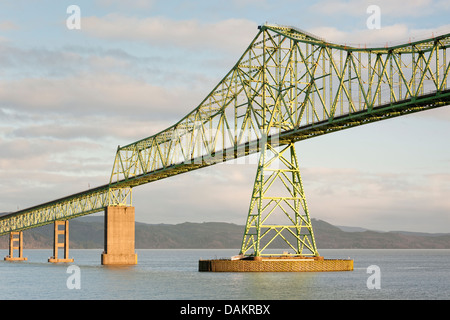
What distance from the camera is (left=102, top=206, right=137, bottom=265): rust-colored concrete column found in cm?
13288

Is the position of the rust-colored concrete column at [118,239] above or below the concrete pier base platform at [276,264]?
above

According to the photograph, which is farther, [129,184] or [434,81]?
[129,184]

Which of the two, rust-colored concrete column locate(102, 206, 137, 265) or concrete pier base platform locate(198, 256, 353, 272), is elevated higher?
rust-colored concrete column locate(102, 206, 137, 265)

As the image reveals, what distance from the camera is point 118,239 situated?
5256 inches

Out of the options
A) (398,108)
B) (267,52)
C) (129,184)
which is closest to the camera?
(398,108)

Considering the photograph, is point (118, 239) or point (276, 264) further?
point (118, 239)

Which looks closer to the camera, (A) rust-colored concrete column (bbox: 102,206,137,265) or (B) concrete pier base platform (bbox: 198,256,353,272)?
(B) concrete pier base platform (bbox: 198,256,353,272)

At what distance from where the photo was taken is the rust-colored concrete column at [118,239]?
132875 millimetres

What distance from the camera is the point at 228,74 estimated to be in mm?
106188

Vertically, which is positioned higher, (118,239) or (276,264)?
(118,239)

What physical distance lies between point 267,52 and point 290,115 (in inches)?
→ 390

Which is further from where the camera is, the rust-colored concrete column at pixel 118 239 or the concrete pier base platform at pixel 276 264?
the rust-colored concrete column at pixel 118 239
